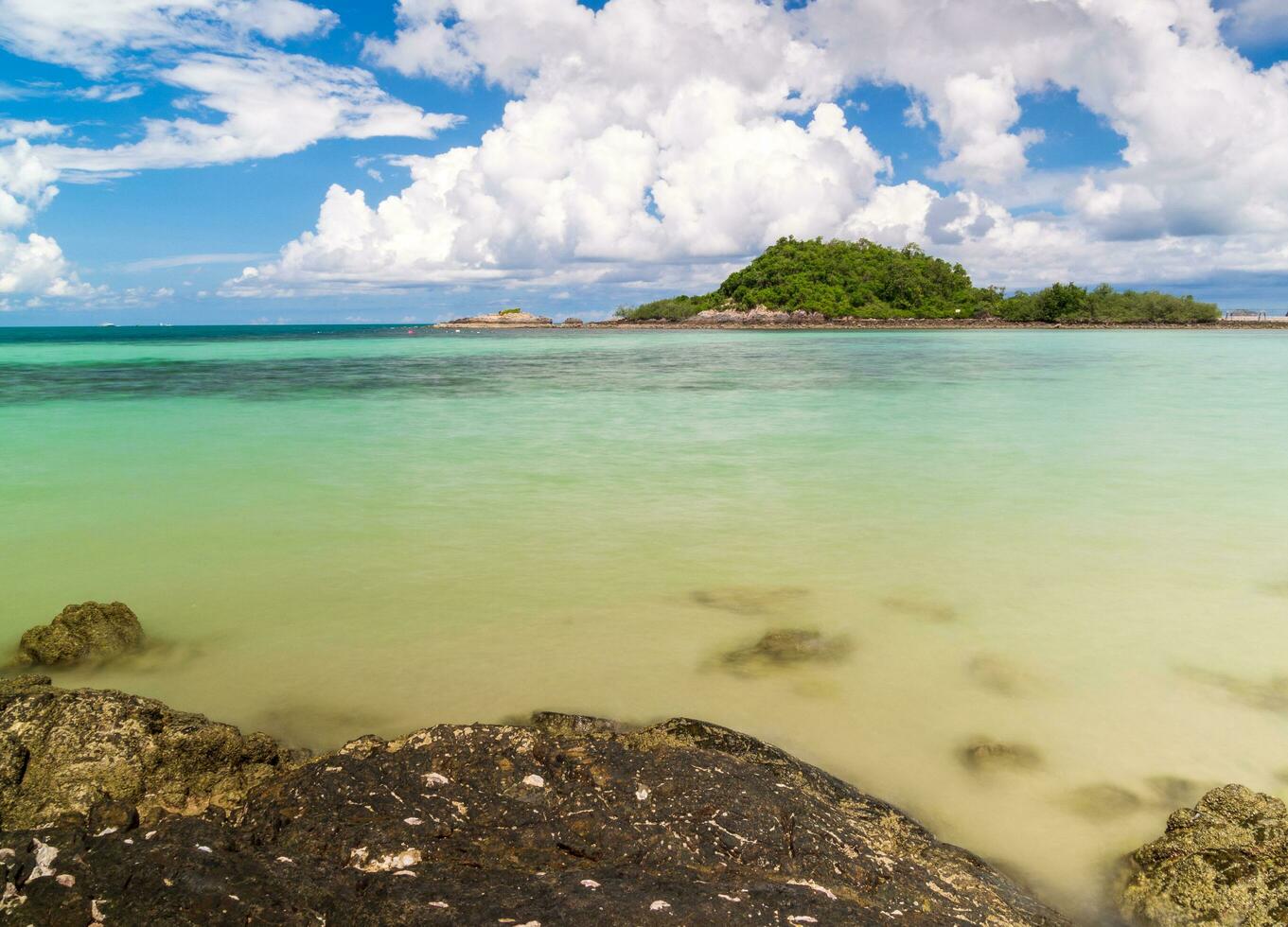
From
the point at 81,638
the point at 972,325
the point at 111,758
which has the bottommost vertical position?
the point at 81,638

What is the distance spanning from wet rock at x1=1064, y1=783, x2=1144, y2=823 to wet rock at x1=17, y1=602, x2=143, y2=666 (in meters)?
A: 5.18

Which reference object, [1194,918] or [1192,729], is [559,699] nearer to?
[1194,918]

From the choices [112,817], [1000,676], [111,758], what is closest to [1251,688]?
[1000,676]

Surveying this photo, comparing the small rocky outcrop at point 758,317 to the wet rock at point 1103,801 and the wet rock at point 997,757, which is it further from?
the wet rock at point 1103,801

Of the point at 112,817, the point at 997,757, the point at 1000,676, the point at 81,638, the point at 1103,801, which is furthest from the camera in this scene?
the point at 81,638

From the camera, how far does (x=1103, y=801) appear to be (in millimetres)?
3346

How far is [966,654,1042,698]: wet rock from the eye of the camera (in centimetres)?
430

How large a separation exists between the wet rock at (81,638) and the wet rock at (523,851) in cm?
265

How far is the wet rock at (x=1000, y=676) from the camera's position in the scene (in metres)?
4.30

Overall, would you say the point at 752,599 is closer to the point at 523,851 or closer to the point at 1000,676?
the point at 1000,676

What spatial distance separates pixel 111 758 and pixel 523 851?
163 cm

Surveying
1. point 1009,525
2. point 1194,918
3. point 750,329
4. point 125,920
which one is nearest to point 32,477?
point 125,920

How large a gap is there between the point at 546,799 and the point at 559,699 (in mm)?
1503

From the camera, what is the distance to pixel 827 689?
4.28 meters
